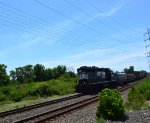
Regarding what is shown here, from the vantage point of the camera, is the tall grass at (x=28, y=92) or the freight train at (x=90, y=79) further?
the freight train at (x=90, y=79)

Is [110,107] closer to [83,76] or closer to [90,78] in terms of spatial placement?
[90,78]

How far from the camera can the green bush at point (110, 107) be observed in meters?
15.3

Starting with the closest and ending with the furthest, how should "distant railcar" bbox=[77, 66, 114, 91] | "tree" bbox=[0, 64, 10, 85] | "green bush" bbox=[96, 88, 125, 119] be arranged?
"green bush" bbox=[96, 88, 125, 119] < "distant railcar" bbox=[77, 66, 114, 91] < "tree" bbox=[0, 64, 10, 85]

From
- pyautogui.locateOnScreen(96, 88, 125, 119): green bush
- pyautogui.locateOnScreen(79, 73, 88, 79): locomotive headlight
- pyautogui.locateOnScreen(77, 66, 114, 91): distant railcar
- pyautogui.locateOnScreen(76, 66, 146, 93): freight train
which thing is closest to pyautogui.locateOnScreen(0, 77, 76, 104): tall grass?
pyautogui.locateOnScreen(76, 66, 146, 93): freight train

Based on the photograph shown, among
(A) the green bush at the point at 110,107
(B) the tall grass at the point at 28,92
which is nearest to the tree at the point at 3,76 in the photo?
(B) the tall grass at the point at 28,92

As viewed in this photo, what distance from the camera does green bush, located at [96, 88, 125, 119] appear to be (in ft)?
50.1

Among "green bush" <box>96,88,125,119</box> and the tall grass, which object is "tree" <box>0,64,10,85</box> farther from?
"green bush" <box>96,88,125,119</box>

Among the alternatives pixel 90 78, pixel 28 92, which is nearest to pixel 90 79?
pixel 90 78

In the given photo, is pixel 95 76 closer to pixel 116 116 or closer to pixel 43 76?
pixel 116 116

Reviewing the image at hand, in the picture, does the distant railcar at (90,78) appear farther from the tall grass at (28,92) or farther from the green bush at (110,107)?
the green bush at (110,107)

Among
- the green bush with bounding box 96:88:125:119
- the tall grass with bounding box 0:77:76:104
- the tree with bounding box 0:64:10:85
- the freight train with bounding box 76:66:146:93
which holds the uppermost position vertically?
the tree with bounding box 0:64:10:85

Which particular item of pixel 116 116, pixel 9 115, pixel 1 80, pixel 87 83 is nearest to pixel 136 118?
pixel 116 116

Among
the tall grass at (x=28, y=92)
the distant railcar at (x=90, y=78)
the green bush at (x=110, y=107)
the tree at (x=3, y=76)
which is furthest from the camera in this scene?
the tree at (x=3, y=76)

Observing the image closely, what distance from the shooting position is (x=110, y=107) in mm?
15531
